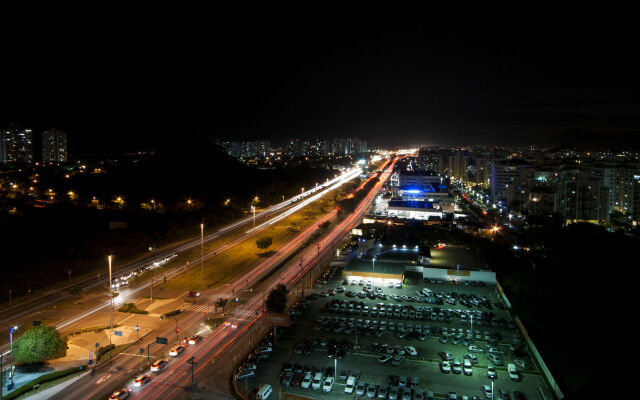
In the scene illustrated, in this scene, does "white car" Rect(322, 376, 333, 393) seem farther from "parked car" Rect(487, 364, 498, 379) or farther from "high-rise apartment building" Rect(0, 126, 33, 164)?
"high-rise apartment building" Rect(0, 126, 33, 164)

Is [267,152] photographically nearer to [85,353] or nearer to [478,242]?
[478,242]

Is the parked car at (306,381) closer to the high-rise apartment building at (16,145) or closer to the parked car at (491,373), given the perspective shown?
the parked car at (491,373)

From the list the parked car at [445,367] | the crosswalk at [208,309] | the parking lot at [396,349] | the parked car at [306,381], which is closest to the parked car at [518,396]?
the parking lot at [396,349]

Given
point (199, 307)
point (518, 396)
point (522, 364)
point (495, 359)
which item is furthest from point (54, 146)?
point (518, 396)

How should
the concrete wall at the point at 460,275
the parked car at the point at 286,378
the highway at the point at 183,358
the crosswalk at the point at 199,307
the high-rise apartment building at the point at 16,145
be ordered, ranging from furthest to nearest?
the high-rise apartment building at the point at 16,145, the concrete wall at the point at 460,275, the crosswalk at the point at 199,307, the parked car at the point at 286,378, the highway at the point at 183,358

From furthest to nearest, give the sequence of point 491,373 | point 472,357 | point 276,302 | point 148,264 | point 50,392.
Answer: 1. point 148,264
2. point 276,302
3. point 472,357
4. point 491,373
5. point 50,392

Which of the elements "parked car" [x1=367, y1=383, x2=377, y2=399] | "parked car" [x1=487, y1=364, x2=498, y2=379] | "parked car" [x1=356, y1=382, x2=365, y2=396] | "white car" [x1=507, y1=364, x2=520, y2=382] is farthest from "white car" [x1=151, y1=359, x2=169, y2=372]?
"white car" [x1=507, y1=364, x2=520, y2=382]

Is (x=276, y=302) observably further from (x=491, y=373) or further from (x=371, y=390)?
(x=491, y=373)
